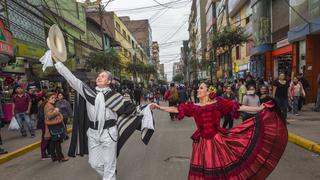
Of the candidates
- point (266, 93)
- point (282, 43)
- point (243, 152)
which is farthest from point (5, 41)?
point (282, 43)

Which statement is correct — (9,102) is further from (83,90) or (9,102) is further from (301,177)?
(301,177)

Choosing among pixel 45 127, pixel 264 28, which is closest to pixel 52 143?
pixel 45 127

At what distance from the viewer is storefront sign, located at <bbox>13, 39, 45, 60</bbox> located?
1662 centimetres

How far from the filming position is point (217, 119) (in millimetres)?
4508

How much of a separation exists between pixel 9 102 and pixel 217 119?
1342 centimetres

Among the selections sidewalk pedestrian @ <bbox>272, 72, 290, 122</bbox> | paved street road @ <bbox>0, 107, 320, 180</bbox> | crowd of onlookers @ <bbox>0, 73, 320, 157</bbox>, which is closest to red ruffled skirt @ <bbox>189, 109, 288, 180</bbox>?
crowd of onlookers @ <bbox>0, 73, 320, 157</bbox>

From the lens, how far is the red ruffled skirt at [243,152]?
13.5ft

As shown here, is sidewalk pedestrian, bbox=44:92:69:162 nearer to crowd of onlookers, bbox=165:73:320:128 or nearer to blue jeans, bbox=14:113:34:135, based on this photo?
crowd of onlookers, bbox=165:73:320:128

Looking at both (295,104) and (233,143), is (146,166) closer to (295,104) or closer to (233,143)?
(233,143)

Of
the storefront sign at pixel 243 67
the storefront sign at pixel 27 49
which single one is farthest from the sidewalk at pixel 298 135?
the storefront sign at pixel 243 67

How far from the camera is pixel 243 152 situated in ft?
13.8

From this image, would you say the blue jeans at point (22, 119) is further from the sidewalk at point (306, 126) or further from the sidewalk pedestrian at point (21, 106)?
the sidewalk at point (306, 126)

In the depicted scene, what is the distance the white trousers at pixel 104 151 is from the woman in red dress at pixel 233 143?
1039 millimetres

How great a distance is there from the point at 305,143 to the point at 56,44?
19.5ft
